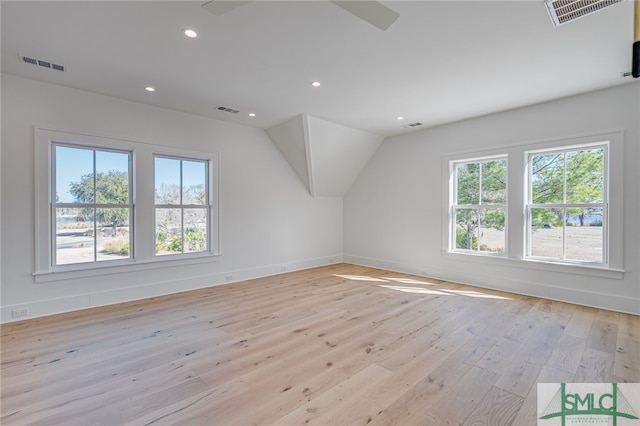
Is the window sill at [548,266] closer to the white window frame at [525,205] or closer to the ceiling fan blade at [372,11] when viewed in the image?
the white window frame at [525,205]

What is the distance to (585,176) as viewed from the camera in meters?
3.94

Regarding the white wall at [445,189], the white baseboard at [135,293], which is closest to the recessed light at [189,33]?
the white baseboard at [135,293]

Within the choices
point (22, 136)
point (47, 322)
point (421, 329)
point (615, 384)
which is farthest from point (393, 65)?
point (47, 322)

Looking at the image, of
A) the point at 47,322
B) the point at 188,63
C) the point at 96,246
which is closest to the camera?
the point at 188,63

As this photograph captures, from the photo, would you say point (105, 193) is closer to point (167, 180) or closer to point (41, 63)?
point (167, 180)

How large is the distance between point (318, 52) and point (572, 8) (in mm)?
2031

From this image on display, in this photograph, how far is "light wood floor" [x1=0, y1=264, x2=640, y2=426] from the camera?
183 cm

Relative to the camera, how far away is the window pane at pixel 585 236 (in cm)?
381

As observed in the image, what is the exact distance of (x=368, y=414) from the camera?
1786 mm

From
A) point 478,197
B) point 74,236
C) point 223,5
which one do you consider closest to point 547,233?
point 478,197

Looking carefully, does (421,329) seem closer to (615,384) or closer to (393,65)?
(615,384)

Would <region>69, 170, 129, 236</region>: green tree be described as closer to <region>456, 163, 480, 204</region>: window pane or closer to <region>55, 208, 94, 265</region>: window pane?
<region>55, 208, 94, 265</region>: window pane

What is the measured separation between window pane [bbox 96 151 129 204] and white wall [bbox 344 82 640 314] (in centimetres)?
444

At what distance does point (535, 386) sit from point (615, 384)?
59 cm
